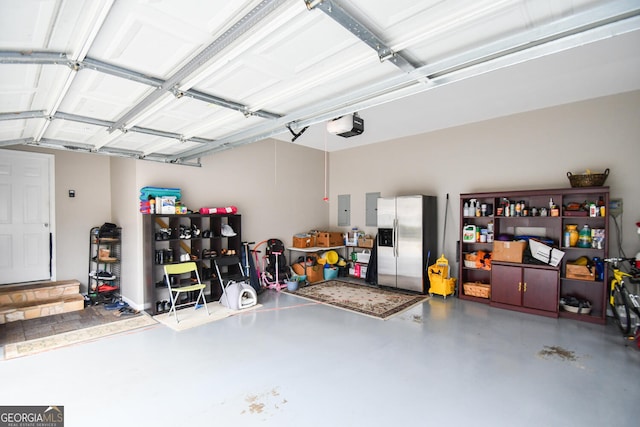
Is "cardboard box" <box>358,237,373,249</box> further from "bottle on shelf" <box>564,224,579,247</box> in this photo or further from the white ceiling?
the white ceiling

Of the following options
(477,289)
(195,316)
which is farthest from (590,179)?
(195,316)

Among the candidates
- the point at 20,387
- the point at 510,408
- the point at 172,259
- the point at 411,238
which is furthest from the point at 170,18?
the point at 411,238

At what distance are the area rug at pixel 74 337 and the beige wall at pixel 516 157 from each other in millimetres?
4927

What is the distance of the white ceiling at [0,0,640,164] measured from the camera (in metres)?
1.75

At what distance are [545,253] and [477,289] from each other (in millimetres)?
1257

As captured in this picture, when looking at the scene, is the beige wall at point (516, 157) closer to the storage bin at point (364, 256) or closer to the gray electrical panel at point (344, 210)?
the gray electrical panel at point (344, 210)

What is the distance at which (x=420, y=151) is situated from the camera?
270 inches

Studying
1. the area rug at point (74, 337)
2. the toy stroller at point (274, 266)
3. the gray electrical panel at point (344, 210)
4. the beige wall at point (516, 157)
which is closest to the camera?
the area rug at point (74, 337)

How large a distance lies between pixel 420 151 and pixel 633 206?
140 inches

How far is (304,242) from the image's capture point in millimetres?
7359

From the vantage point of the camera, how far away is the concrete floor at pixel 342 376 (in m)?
2.49

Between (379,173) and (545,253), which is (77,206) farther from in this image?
(545,253)

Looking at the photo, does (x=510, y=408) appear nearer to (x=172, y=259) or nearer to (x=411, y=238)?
(x=411, y=238)

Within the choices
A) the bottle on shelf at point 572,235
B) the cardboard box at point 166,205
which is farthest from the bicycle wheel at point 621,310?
the cardboard box at point 166,205
